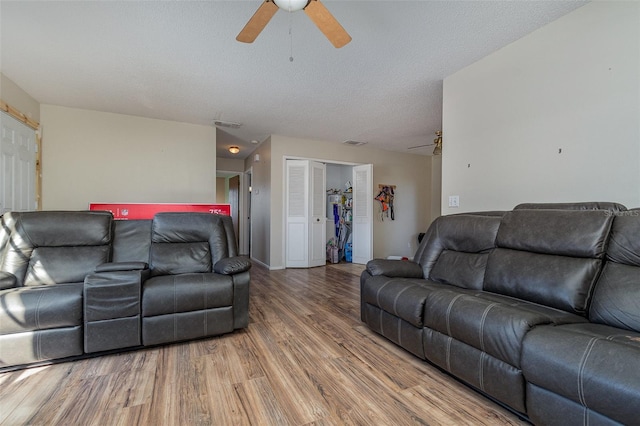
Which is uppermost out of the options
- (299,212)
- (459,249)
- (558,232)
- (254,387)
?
(299,212)

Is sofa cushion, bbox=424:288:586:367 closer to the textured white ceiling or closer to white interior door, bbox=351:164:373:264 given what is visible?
the textured white ceiling

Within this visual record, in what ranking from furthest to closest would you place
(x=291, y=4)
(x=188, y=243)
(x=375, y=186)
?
(x=375, y=186), (x=188, y=243), (x=291, y=4)

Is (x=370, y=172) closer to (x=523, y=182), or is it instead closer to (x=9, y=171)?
(x=523, y=182)

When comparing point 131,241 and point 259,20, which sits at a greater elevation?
point 259,20

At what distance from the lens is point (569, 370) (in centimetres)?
113

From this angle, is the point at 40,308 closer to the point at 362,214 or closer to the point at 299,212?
the point at 299,212

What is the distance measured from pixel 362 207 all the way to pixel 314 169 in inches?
55.8

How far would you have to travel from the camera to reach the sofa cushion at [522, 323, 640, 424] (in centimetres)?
100

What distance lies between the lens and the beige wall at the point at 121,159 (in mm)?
3984

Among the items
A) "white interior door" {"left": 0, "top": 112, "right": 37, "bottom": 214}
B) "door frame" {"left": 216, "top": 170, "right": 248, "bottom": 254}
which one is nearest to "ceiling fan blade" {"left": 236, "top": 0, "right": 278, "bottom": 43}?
"white interior door" {"left": 0, "top": 112, "right": 37, "bottom": 214}

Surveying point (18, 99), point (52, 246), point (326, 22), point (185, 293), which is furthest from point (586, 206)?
point (18, 99)

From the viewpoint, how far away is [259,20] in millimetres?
1761

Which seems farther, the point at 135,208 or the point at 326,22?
the point at 135,208

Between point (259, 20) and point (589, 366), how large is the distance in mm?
2434
